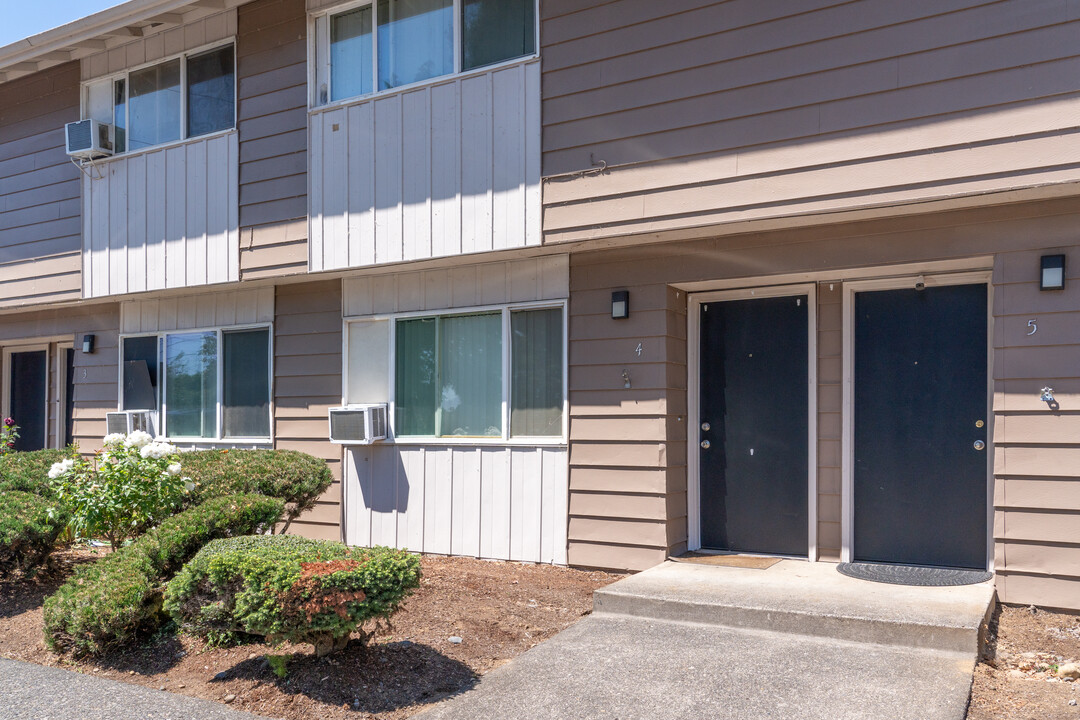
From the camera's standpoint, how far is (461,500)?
808cm

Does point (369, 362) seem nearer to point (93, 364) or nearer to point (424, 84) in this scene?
point (424, 84)

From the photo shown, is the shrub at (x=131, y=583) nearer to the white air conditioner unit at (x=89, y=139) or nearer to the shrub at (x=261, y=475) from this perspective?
the shrub at (x=261, y=475)

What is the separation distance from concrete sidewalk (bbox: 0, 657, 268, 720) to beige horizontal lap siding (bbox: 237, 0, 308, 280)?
4.54 metres

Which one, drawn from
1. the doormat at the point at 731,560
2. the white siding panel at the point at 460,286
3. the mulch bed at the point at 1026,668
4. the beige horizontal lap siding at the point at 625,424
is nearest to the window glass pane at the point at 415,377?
the white siding panel at the point at 460,286

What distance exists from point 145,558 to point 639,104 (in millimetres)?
4637

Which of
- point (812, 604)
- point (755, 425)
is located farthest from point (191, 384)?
point (812, 604)

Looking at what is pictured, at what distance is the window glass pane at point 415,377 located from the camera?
8.37 metres

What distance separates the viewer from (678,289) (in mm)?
7242

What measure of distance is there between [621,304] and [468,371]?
1.69m

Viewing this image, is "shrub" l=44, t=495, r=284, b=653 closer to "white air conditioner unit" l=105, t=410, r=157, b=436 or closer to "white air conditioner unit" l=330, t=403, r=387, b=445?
"white air conditioner unit" l=330, t=403, r=387, b=445

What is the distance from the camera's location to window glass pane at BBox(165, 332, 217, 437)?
9.87m

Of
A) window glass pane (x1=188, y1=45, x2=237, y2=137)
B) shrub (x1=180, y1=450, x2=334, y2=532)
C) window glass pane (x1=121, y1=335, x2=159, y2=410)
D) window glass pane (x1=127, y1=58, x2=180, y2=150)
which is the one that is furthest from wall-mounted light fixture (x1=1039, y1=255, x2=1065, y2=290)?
window glass pane (x1=121, y1=335, x2=159, y2=410)

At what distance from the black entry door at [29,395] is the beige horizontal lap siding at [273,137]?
4.98 meters

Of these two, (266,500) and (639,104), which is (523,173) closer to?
(639,104)
